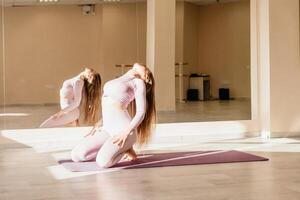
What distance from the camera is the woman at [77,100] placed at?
284 inches

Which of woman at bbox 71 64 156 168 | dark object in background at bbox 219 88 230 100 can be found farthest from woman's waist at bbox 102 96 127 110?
dark object in background at bbox 219 88 230 100

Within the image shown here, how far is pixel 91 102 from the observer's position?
723 cm

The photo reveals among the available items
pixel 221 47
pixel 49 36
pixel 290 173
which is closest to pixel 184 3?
pixel 221 47

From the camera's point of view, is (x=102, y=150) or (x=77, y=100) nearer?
(x=102, y=150)

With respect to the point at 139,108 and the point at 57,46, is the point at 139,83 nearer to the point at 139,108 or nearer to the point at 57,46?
the point at 139,108

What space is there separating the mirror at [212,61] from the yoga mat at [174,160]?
5.61 ft

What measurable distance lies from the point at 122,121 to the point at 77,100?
1473 millimetres

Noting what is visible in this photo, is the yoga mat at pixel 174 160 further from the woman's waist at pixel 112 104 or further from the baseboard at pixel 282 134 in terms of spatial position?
the baseboard at pixel 282 134

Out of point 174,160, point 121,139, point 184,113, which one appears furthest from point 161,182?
point 184,113

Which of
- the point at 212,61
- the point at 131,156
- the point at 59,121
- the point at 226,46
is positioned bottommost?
the point at 131,156

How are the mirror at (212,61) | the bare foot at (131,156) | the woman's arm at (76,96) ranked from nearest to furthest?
the bare foot at (131,156) < the woman's arm at (76,96) < the mirror at (212,61)

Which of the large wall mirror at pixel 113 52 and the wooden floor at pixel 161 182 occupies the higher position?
the large wall mirror at pixel 113 52

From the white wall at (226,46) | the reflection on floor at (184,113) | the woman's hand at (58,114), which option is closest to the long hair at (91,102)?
the woman's hand at (58,114)

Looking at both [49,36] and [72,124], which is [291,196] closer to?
[72,124]
